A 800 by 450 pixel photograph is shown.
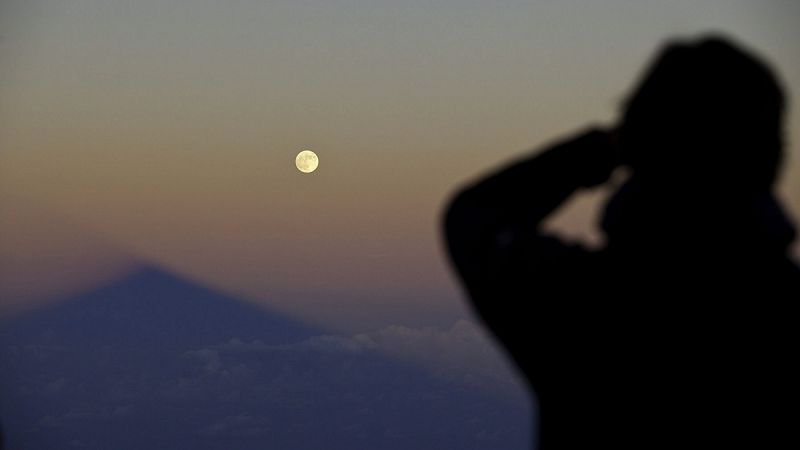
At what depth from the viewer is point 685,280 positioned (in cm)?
217

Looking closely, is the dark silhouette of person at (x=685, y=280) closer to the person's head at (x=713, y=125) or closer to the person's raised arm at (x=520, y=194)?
the person's head at (x=713, y=125)

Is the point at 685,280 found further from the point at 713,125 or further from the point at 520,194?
the point at 520,194

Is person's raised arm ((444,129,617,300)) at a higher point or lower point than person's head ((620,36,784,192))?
lower

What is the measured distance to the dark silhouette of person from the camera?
2.17 metres

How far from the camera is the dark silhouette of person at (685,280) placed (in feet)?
7.12

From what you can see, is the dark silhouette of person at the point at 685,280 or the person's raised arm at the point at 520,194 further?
the person's raised arm at the point at 520,194

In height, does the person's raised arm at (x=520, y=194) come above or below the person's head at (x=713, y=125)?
→ below

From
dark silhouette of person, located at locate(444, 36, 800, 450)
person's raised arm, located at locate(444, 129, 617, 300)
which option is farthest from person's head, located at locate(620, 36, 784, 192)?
Result: person's raised arm, located at locate(444, 129, 617, 300)

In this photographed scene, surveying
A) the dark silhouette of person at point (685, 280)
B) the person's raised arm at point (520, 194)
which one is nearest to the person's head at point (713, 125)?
the dark silhouette of person at point (685, 280)

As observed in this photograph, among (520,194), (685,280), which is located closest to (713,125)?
(685,280)

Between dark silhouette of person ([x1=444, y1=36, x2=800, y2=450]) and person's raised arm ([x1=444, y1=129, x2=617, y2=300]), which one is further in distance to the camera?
person's raised arm ([x1=444, y1=129, x2=617, y2=300])

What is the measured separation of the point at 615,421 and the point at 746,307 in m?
0.35

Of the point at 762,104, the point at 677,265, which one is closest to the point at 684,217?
the point at 677,265

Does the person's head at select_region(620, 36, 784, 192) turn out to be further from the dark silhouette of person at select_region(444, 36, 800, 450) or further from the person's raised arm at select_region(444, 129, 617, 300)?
the person's raised arm at select_region(444, 129, 617, 300)
